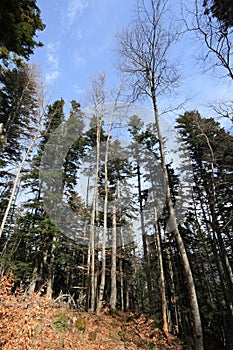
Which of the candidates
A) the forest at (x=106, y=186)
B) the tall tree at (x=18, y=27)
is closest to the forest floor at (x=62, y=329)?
the forest at (x=106, y=186)

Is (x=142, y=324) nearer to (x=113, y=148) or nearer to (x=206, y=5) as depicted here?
(x=113, y=148)

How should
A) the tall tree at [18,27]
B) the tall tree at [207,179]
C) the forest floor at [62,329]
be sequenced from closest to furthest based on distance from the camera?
the forest floor at [62,329] → the tall tree at [18,27] → the tall tree at [207,179]

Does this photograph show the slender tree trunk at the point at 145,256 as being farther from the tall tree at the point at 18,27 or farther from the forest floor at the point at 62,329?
the tall tree at the point at 18,27

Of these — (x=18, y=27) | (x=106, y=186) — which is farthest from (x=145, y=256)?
(x=18, y=27)

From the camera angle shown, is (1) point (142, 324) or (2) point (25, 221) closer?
(1) point (142, 324)

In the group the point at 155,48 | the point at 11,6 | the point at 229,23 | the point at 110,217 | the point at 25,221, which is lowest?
the point at 25,221

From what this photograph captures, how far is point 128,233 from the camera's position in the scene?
65.3ft

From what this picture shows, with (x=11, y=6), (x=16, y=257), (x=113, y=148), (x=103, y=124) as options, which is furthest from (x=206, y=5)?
(x=16, y=257)

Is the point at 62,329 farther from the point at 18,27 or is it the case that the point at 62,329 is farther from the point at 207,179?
the point at 18,27

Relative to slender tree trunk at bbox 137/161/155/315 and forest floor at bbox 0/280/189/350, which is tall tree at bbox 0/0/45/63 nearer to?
forest floor at bbox 0/280/189/350

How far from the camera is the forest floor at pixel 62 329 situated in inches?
137

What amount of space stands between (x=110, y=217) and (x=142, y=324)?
6928mm

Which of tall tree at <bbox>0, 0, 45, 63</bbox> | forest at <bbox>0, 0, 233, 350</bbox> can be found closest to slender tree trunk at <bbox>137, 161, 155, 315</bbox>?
forest at <bbox>0, 0, 233, 350</bbox>

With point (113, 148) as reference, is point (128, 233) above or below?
below
